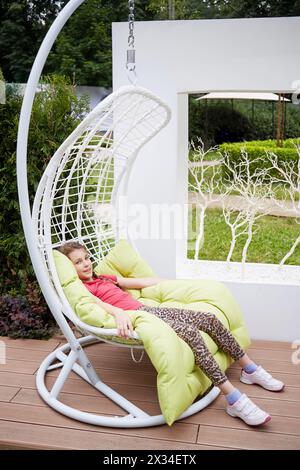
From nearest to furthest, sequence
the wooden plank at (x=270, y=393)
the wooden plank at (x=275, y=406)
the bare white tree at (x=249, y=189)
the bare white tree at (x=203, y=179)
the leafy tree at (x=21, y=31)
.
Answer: the wooden plank at (x=275, y=406) < the wooden plank at (x=270, y=393) < the bare white tree at (x=249, y=189) < the bare white tree at (x=203, y=179) < the leafy tree at (x=21, y=31)

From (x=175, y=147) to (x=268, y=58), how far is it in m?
0.74

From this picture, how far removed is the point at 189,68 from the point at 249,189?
34.6 inches

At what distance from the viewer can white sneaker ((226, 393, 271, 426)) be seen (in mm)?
2432

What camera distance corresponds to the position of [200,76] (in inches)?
130

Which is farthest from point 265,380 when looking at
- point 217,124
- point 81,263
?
point 217,124

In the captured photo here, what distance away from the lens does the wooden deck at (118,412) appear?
2.38 m

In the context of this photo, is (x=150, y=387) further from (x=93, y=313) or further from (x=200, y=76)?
(x=200, y=76)

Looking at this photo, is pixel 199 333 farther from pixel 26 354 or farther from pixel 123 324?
pixel 26 354

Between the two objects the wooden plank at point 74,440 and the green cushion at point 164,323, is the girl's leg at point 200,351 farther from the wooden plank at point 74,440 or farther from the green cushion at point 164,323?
the wooden plank at point 74,440

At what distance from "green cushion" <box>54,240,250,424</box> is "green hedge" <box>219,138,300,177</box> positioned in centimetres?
105

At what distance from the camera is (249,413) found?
8.05 feet

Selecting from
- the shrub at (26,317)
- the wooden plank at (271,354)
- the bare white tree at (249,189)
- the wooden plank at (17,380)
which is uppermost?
the bare white tree at (249,189)

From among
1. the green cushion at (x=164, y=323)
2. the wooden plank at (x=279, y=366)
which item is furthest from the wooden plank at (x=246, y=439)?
the wooden plank at (x=279, y=366)
